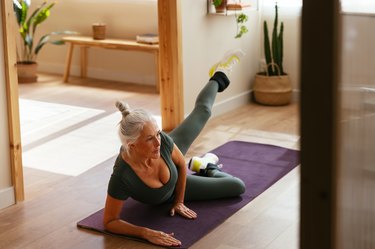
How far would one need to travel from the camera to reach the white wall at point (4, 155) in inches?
142

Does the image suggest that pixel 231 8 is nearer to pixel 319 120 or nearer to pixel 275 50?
pixel 275 50

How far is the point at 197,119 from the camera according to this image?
153 inches

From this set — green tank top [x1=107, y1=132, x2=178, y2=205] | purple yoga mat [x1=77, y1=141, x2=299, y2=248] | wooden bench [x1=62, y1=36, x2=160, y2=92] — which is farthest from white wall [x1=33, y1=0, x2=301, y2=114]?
green tank top [x1=107, y1=132, x2=178, y2=205]

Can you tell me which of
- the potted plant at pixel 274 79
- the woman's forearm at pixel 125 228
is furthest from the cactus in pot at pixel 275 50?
the woman's forearm at pixel 125 228

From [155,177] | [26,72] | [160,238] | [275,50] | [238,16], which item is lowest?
[160,238]

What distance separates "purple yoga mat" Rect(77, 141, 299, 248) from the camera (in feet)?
11.1

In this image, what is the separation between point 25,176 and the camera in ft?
13.9

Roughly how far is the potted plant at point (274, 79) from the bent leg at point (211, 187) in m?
2.28

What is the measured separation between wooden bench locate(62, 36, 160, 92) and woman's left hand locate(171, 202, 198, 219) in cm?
326

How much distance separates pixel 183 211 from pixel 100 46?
3.77m

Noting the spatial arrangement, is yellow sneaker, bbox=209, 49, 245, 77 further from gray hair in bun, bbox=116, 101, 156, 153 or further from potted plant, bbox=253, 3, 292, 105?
potted plant, bbox=253, 3, 292, 105

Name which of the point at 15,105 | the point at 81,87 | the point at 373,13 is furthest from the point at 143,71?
the point at 373,13

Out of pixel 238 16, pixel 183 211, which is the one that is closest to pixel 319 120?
pixel 183 211

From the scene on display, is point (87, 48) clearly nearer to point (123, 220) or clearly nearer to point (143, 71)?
point (143, 71)
